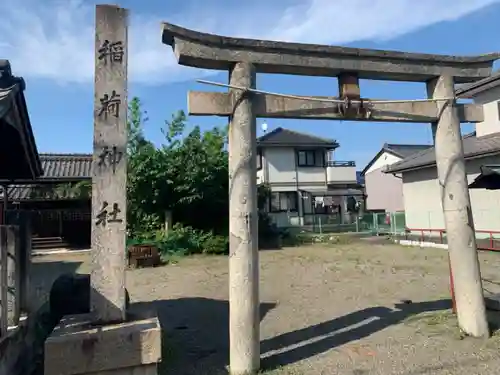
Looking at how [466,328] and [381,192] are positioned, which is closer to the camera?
[466,328]

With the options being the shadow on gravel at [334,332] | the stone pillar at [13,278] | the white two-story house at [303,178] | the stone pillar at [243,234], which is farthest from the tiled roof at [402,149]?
the stone pillar at [13,278]

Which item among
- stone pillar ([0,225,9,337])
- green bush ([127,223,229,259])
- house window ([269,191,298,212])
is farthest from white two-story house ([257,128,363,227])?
stone pillar ([0,225,9,337])

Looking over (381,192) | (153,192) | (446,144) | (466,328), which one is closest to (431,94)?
(446,144)

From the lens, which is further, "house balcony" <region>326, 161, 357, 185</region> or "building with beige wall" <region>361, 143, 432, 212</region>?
"building with beige wall" <region>361, 143, 432, 212</region>

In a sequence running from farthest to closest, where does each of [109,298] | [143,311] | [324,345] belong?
[324,345], [143,311], [109,298]

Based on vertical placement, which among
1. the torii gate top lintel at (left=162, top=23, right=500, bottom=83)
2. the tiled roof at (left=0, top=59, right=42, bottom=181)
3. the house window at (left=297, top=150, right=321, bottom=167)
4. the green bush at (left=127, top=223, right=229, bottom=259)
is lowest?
the green bush at (left=127, top=223, right=229, bottom=259)

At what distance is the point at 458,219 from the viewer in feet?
20.1

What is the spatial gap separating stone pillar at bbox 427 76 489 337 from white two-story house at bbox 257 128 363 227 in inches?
1080

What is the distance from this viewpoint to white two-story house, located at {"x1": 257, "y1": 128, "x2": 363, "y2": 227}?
34.9 meters

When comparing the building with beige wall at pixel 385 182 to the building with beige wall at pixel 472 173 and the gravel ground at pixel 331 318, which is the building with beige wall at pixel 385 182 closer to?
the building with beige wall at pixel 472 173

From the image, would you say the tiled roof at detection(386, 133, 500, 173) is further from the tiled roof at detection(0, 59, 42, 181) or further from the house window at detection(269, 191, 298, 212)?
the tiled roof at detection(0, 59, 42, 181)

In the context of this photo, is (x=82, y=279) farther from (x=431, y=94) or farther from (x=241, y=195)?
(x=431, y=94)

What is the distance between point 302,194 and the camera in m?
A: 35.6

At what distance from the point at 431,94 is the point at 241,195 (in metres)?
3.80
